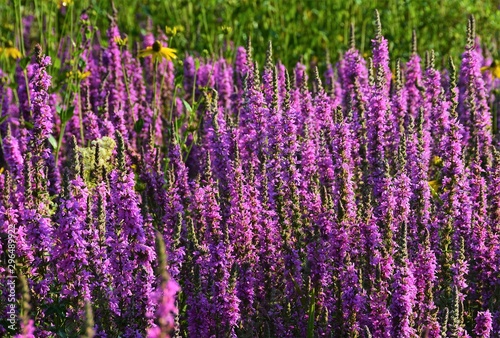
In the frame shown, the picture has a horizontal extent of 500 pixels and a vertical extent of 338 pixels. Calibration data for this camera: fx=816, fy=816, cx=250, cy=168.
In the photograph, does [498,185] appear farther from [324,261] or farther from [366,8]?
[366,8]

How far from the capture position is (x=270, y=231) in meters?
4.55

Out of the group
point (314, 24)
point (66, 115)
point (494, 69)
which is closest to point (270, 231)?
point (66, 115)

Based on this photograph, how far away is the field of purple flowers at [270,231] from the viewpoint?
3.84 meters

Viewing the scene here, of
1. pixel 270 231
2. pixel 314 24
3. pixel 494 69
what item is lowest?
pixel 270 231

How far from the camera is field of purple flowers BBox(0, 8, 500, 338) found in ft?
12.6

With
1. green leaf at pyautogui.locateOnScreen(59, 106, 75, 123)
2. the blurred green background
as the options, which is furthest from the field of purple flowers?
the blurred green background

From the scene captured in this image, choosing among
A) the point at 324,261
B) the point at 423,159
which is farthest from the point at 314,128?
the point at 324,261

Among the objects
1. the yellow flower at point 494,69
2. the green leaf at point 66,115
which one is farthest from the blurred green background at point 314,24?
the green leaf at point 66,115

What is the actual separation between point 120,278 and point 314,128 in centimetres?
244

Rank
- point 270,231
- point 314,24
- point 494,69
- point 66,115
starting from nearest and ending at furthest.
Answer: point 270,231 < point 66,115 < point 494,69 < point 314,24

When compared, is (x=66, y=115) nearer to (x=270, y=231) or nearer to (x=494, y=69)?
(x=270, y=231)

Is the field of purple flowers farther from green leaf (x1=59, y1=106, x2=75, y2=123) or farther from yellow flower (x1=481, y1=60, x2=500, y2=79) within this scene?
yellow flower (x1=481, y1=60, x2=500, y2=79)

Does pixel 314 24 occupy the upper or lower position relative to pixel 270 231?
upper

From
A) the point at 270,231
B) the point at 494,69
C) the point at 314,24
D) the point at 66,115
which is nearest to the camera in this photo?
the point at 270,231
